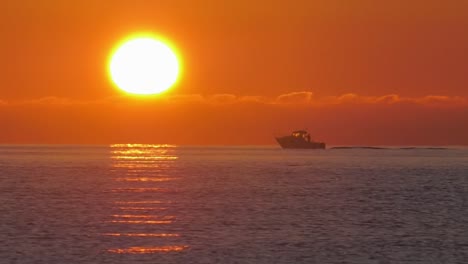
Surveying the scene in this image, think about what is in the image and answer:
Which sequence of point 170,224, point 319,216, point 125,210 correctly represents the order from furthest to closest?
point 125,210, point 319,216, point 170,224

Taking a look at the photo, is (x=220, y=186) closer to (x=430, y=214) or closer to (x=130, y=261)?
(x=430, y=214)

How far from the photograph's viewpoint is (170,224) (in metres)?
59.3

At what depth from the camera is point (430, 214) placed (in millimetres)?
69375

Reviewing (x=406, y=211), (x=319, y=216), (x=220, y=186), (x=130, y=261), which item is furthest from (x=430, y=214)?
(x=220, y=186)

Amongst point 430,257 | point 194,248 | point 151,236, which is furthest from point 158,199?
point 430,257

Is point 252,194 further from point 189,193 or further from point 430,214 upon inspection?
point 430,214

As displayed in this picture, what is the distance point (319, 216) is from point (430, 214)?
9.40 metres

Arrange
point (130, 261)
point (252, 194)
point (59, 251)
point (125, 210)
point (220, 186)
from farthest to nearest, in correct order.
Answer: point (220, 186), point (252, 194), point (125, 210), point (59, 251), point (130, 261)

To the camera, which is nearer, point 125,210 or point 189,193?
point 125,210

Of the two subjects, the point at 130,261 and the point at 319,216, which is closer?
the point at 130,261

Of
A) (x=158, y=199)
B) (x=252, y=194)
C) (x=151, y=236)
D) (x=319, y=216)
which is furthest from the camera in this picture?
(x=252, y=194)

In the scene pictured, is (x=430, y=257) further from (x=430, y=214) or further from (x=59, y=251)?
(x=430, y=214)

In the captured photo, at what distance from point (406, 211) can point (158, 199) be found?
2368 cm

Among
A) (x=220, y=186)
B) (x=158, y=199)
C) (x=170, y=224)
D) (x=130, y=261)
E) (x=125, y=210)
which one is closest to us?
(x=130, y=261)
